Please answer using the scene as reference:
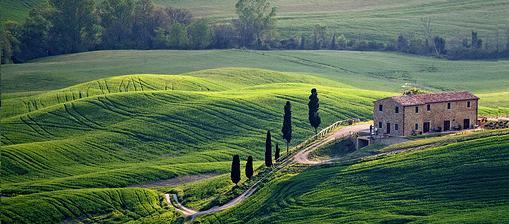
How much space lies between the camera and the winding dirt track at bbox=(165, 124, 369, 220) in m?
97.6

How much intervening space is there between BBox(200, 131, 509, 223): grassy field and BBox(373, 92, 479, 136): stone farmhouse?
7083 mm

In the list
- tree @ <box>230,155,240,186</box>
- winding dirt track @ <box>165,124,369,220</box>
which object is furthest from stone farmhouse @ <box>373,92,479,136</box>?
tree @ <box>230,155,240,186</box>

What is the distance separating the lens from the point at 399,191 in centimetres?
9038

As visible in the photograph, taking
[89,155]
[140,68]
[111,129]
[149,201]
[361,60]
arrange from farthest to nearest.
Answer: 1. [361,60]
2. [140,68]
3. [111,129]
4. [89,155]
5. [149,201]

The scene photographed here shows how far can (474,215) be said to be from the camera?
8150 cm

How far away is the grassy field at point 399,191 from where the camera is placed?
84.5 meters

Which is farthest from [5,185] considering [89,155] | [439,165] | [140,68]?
[140,68]

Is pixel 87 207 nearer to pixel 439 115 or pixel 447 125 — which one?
pixel 439 115

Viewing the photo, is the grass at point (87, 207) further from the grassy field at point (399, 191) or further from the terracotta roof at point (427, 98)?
the terracotta roof at point (427, 98)

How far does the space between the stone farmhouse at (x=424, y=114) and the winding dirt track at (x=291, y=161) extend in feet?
15.1

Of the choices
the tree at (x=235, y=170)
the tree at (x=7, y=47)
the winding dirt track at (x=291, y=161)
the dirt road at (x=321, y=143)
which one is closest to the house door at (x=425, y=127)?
the dirt road at (x=321, y=143)

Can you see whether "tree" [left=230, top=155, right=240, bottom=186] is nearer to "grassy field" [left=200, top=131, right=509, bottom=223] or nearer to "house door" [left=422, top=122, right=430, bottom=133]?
"grassy field" [left=200, top=131, right=509, bottom=223]

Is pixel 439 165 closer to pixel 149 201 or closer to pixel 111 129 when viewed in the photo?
pixel 149 201

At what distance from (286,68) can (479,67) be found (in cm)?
2965
